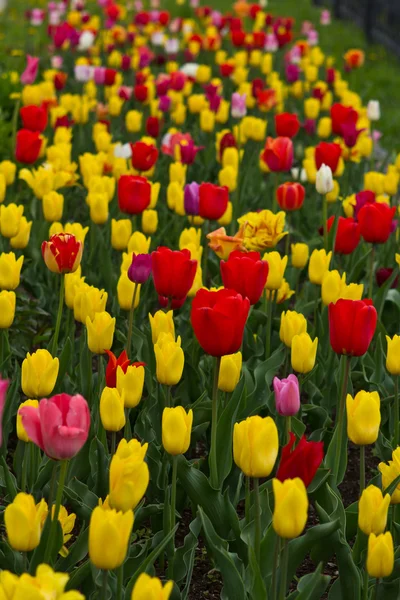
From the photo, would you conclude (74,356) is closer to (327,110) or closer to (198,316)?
(198,316)

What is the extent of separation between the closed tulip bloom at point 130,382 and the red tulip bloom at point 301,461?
504 mm

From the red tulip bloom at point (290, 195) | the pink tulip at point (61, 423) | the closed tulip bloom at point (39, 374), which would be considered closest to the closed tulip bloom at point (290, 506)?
the pink tulip at point (61, 423)

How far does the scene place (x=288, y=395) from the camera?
2170 millimetres

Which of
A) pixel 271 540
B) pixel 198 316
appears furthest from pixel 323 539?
pixel 198 316

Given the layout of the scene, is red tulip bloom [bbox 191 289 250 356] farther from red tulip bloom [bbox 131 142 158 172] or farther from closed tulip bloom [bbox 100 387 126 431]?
red tulip bloom [bbox 131 142 158 172]

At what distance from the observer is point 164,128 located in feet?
22.0

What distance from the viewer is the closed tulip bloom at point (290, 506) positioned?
5.34 feet

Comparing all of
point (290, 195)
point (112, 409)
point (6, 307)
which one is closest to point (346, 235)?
point (290, 195)

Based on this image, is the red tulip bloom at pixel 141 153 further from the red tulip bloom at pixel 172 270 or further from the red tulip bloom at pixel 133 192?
the red tulip bloom at pixel 172 270

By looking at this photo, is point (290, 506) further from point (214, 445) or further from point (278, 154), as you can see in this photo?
point (278, 154)

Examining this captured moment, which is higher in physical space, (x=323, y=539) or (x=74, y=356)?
(x=323, y=539)

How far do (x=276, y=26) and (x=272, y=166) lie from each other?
523 centimetres

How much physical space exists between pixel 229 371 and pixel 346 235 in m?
1.13

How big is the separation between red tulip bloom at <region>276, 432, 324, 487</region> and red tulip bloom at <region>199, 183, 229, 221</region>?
174 centimetres
